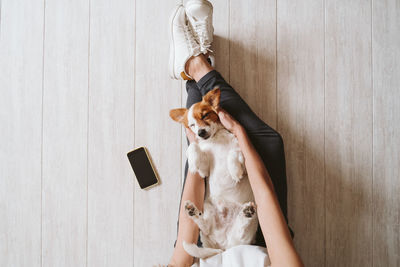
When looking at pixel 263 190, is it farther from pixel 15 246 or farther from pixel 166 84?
pixel 15 246

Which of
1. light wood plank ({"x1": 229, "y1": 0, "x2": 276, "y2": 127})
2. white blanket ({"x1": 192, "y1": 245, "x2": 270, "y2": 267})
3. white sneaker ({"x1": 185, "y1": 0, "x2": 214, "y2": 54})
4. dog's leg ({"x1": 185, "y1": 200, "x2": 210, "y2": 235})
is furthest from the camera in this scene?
light wood plank ({"x1": 229, "y1": 0, "x2": 276, "y2": 127})

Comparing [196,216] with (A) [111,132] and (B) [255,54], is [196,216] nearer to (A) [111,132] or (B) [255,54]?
(A) [111,132]

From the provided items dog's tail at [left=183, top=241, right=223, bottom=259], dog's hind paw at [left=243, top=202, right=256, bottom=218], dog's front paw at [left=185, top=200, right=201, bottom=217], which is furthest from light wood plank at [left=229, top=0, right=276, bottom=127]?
dog's tail at [left=183, top=241, right=223, bottom=259]

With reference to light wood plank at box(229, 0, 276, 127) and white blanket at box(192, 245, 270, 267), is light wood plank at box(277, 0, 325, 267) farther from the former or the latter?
white blanket at box(192, 245, 270, 267)

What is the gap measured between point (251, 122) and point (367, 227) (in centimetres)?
89

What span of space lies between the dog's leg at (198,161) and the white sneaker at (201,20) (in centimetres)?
55

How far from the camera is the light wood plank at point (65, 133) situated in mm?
1390

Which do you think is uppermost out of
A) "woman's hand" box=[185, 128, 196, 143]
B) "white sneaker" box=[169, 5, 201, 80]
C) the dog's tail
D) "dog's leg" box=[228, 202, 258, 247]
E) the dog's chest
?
"white sneaker" box=[169, 5, 201, 80]

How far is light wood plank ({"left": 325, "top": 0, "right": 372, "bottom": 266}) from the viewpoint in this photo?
1.30 m

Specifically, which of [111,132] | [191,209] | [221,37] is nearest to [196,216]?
[191,209]

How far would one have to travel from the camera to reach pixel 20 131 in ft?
4.69

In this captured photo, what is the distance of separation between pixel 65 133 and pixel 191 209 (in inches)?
36.2

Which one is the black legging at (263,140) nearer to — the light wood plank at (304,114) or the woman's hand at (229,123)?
the woman's hand at (229,123)

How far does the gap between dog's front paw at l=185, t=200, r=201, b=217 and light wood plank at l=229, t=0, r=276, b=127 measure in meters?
0.63
